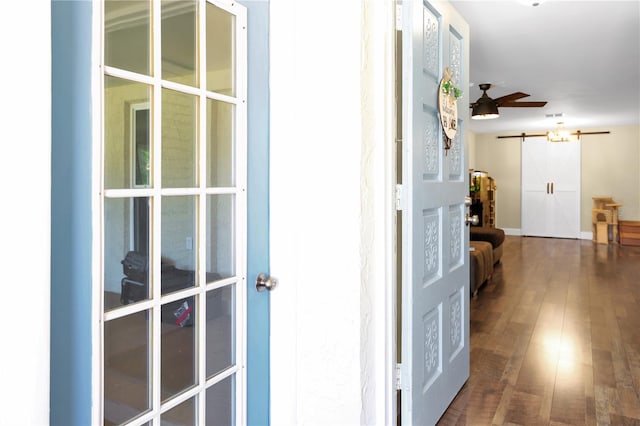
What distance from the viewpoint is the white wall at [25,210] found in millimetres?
763

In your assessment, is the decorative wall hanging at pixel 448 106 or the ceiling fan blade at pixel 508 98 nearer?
the decorative wall hanging at pixel 448 106

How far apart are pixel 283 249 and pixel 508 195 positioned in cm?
1014

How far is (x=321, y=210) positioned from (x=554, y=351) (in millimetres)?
2489

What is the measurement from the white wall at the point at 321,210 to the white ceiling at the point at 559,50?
1.77 metres

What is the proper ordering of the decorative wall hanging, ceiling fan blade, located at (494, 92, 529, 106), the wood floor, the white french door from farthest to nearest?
ceiling fan blade, located at (494, 92, 529, 106) < the wood floor < the decorative wall hanging < the white french door

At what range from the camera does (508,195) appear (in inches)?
420

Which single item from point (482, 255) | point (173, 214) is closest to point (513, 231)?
point (482, 255)

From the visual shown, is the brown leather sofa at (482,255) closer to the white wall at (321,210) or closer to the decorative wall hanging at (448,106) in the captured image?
the decorative wall hanging at (448,106)

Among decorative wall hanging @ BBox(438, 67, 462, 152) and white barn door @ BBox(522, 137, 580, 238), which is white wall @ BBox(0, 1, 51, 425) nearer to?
decorative wall hanging @ BBox(438, 67, 462, 152)

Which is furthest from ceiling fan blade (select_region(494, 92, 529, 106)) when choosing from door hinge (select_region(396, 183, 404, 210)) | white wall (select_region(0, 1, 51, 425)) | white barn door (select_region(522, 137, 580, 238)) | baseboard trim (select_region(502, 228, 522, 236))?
baseboard trim (select_region(502, 228, 522, 236))

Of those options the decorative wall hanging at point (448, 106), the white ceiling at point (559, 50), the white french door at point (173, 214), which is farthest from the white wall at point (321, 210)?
the white ceiling at point (559, 50)

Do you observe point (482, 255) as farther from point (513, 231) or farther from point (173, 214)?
point (513, 231)

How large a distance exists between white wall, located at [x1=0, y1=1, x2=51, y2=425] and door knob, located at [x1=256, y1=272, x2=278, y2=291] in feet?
2.59

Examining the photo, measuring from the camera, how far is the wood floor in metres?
2.41
